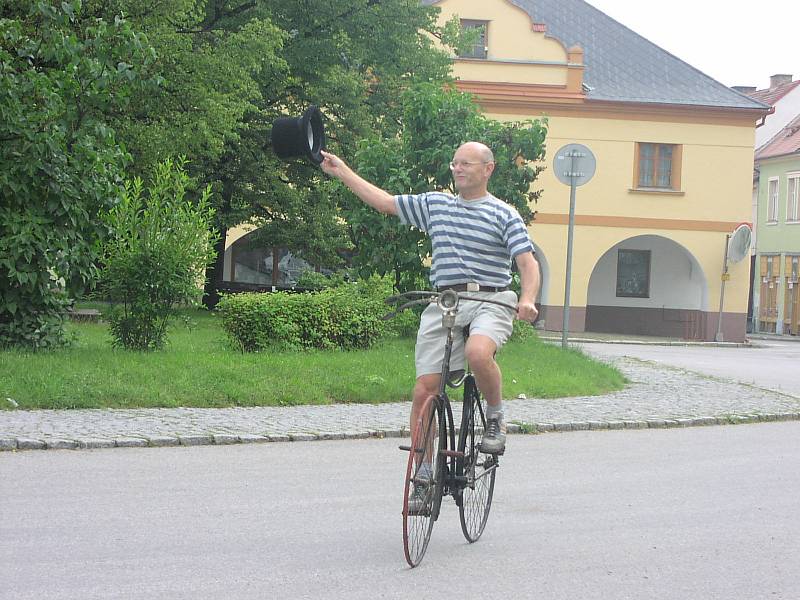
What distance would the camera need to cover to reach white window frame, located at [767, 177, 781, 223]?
54.8m

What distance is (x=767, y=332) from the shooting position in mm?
54281

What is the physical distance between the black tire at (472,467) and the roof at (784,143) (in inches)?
1913

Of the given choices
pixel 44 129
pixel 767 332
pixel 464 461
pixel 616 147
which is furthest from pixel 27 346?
pixel 767 332

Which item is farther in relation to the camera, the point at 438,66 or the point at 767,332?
the point at 767,332

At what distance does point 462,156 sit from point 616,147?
35167mm

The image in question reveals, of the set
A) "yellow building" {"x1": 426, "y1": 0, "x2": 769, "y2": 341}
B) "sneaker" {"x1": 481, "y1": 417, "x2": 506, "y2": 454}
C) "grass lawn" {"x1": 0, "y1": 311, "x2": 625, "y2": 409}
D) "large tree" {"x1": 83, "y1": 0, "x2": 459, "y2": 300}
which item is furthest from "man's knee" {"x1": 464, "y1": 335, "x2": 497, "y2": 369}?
"yellow building" {"x1": 426, "y1": 0, "x2": 769, "y2": 341}

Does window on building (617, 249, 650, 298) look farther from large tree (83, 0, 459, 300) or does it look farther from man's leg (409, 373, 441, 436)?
man's leg (409, 373, 441, 436)

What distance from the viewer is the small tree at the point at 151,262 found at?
14602 millimetres

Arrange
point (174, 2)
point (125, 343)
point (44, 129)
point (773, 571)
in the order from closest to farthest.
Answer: point (773, 571) → point (44, 129) → point (125, 343) → point (174, 2)

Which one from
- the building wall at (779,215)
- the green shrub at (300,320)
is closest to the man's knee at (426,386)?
the green shrub at (300,320)

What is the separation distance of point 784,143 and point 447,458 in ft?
170

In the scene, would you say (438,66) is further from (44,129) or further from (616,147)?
(44,129)

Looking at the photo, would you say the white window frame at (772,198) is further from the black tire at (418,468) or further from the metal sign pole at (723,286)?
the black tire at (418,468)

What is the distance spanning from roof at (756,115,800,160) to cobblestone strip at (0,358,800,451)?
3934 centimetres
